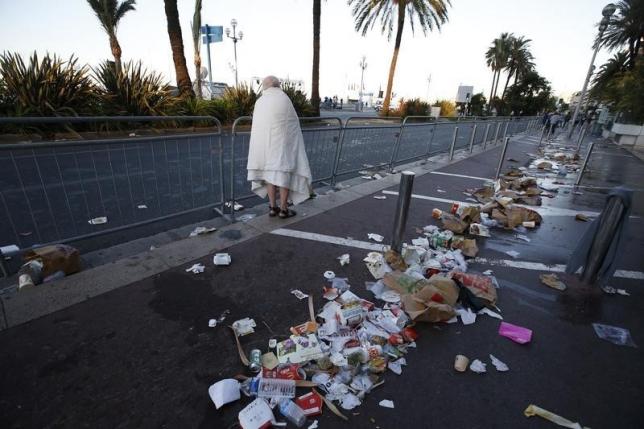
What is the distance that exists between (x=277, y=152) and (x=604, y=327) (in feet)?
12.4

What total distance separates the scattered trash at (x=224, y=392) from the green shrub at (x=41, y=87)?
10140 mm

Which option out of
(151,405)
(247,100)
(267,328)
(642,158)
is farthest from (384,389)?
(642,158)

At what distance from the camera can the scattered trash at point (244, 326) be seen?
98.3 inches

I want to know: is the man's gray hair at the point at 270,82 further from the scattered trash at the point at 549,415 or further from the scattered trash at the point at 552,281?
the scattered trash at the point at 549,415

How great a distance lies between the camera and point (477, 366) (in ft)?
7.59

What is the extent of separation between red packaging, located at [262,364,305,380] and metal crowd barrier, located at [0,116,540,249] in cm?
254

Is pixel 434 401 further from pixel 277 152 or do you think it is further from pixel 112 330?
pixel 277 152

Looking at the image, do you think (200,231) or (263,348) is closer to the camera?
(263,348)

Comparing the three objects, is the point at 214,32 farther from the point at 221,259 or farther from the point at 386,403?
the point at 386,403

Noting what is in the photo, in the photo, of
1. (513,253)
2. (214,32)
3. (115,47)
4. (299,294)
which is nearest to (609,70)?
(214,32)

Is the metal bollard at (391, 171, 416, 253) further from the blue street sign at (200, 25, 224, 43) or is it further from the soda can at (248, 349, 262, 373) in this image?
the blue street sign at (200, 25, 224, 43)

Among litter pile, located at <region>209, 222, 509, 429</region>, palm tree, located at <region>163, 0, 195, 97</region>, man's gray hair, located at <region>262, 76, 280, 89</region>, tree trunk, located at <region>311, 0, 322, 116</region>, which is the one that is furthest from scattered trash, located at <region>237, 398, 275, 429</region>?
tree trunk, located at <region>311, 0, 322, 116</region>

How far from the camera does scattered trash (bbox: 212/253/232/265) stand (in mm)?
3404

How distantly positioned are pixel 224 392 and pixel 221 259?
1669 millimetres
